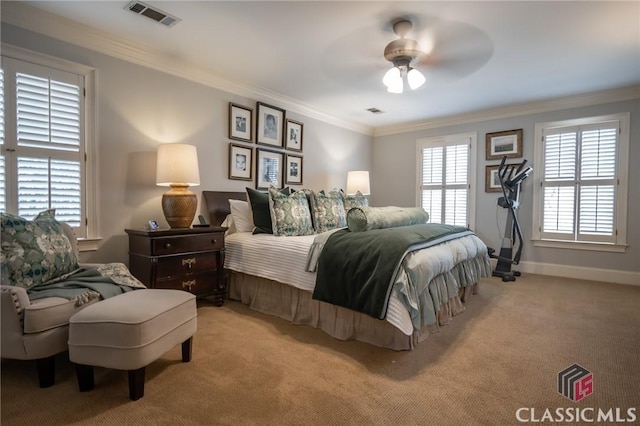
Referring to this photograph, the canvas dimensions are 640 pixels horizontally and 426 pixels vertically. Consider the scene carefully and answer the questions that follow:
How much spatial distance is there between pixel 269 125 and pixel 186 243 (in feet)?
6.73

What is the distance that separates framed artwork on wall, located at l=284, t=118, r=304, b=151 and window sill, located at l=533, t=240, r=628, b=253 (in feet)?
11.9

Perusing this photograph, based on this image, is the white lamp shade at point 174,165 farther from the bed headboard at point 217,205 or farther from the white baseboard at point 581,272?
the white baseboard at point 581,272

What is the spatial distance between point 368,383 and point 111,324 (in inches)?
54.4

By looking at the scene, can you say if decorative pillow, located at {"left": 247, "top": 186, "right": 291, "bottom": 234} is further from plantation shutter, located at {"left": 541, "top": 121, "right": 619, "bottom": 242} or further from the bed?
plantation shutter, located at {"left": 541, "top": 121, "right": 619, "bottom": 242}

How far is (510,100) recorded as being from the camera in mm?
4395

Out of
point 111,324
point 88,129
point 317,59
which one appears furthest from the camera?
point 317,59

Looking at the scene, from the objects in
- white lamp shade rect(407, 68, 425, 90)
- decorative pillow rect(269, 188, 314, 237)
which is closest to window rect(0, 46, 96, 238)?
decorative pillow rect(269, 188, 314, 237)

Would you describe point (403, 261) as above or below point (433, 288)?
above

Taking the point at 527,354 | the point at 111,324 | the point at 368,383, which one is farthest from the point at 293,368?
the point at 527,354

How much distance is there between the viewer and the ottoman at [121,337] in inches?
62.2

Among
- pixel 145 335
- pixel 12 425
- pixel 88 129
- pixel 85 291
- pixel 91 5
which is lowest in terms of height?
pixel 12 425

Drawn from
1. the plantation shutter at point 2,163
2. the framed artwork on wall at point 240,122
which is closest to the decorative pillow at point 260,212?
the framed artwork on wall at point 240,122

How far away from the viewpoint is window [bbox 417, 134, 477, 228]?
5.11 m

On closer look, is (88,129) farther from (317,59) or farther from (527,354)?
(527,354)
